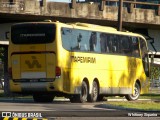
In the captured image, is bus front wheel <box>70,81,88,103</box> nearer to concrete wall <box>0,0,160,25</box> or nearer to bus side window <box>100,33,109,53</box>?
bus side window <box>100,33,109,53</box>

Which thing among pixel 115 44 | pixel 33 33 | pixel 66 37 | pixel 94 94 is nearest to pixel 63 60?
pixel 66 37

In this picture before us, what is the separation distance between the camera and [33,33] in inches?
1104

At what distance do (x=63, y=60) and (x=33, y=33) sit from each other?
1.76 metres

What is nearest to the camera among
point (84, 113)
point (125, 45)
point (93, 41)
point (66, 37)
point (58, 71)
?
point (84, 113)

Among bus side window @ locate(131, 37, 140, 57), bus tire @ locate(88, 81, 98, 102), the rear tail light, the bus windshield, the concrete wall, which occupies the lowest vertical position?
bus tire @ locate(88, 81, 98, 102)

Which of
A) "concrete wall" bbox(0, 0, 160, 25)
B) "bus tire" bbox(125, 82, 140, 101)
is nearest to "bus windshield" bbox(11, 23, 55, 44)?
"bus tire" bbox(125, 82, 140, 101)

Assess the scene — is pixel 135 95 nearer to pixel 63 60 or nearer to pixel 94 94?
pixel 94 94

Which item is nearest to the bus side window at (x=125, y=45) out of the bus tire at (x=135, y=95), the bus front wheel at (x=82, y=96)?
the bus tire at (x=135, y=95)

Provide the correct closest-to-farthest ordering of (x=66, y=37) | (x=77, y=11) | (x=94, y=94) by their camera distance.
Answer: (x=66, y=37) → (x=94, y=94) → (x=77, y=11)

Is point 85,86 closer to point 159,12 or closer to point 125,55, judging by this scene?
point 125,55

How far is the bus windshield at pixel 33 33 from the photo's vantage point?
2773cm

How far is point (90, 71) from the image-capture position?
30.1 m

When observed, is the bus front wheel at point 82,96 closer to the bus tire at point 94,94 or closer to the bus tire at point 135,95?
the bus tire at point 94,94

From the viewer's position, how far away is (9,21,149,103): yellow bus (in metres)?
27.7
